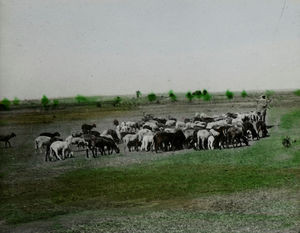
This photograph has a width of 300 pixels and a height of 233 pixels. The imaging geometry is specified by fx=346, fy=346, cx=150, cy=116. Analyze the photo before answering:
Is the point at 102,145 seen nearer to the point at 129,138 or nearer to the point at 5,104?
the point at 129,138

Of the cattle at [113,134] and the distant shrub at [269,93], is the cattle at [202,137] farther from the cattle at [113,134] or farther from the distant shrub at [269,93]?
the cattle at [113,134]

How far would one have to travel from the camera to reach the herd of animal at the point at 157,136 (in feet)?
31.8

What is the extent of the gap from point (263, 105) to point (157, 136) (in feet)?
11.4

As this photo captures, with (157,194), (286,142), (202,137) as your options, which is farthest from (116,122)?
(286,142)

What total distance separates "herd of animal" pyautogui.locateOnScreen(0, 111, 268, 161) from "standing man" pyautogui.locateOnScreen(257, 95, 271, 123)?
0.83 feet

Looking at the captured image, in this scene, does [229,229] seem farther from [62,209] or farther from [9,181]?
[9,181]

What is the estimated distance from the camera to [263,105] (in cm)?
1078

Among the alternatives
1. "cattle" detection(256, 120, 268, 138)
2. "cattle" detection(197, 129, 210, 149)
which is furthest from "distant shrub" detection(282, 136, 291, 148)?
"cattle" detection(197, 129, 210, 149)

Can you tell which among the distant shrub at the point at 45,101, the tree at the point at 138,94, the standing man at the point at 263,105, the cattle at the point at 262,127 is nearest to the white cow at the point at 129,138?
the tree at the point at 138,94

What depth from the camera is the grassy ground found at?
6.66m

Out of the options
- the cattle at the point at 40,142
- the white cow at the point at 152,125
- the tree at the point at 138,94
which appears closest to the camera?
the cattle at the point at 40,142

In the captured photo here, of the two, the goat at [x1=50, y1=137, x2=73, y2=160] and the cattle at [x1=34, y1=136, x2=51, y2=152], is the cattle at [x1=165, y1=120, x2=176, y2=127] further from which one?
the cattle at [x1=34, y1=136, x2=51, y2=152]

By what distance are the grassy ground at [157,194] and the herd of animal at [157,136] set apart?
0.72 metres

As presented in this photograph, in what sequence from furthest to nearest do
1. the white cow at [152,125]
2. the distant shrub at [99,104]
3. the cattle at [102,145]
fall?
the white cow at [152,125]
the cattle at [102,145]
the distant shrub at [99,104]
